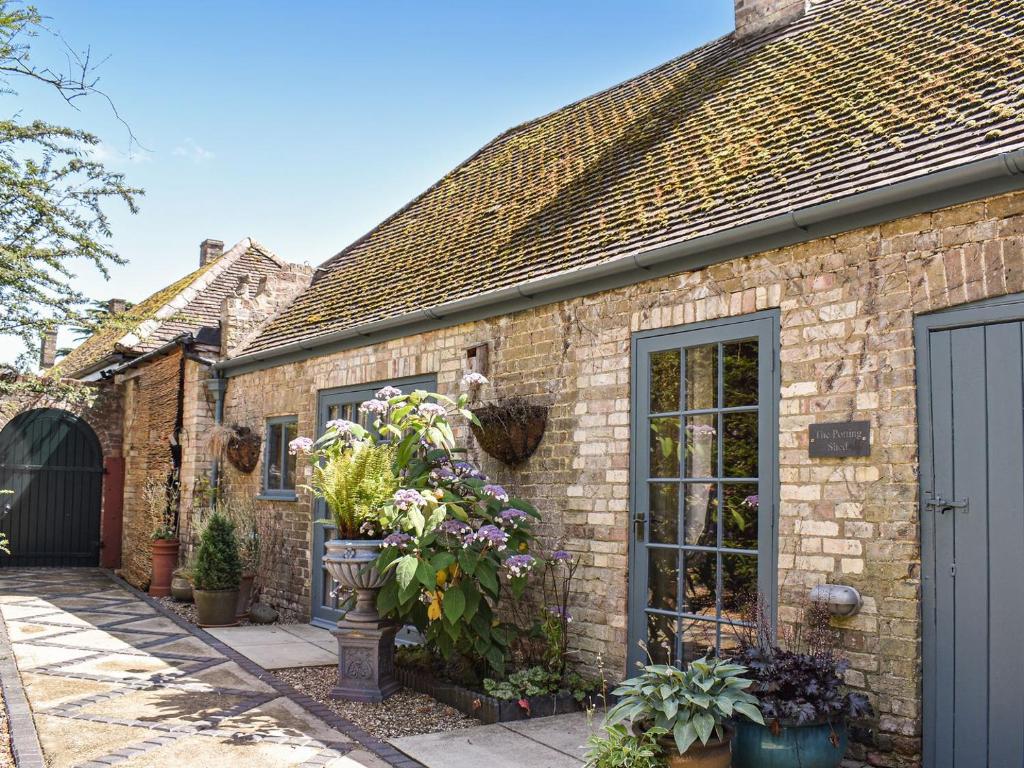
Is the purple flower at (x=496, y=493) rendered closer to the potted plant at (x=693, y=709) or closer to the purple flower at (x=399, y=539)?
the purple flower at (x=399, y=539)

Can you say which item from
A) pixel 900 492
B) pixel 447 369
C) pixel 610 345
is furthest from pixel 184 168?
pixel 900 492

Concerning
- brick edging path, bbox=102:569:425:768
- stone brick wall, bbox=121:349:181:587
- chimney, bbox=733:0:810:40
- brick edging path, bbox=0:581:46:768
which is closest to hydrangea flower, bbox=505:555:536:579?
brick edging path, bbox=102:569:425:768

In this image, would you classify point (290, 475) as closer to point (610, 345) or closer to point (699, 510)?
point (610, 345)

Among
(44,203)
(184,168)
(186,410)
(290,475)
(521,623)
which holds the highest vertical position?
(184,168)

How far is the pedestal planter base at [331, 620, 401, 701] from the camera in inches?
249

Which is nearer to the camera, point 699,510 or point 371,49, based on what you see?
point 699,510

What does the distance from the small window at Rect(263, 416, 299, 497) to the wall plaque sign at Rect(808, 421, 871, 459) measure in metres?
6.84

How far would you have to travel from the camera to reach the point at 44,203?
6902mm

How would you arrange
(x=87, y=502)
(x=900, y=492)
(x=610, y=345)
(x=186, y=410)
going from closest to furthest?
(x=900, y=492)
(x=610, y=345)
(x=186, y=410)
(x=87, y=502)

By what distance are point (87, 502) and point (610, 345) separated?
42.9ft

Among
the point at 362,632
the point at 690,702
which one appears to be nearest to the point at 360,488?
the point at 362,632

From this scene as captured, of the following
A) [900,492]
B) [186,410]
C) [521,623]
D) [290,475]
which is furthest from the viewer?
[186,410]

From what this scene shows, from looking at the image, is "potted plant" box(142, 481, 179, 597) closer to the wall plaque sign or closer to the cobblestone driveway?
the cobblestone driveway

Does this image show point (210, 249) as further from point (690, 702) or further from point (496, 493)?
point (690, 702)
